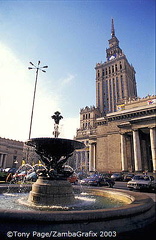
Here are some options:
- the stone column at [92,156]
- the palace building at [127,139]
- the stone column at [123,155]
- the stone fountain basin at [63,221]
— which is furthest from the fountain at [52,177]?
the stone column at [92,156]

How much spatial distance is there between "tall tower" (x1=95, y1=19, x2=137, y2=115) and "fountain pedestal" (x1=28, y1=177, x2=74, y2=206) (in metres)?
85.9

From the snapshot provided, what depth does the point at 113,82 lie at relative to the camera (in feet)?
317

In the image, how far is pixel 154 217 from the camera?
5219 millimetres

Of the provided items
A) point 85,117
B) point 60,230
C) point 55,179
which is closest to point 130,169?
point 55,179

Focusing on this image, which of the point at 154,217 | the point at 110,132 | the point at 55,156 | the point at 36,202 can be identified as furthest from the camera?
the point at 110,132

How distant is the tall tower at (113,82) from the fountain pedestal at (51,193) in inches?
3382

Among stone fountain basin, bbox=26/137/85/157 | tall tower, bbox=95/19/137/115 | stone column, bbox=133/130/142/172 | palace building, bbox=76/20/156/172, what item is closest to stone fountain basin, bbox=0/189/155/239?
stone fountain basin, bbox=26/137/85/157

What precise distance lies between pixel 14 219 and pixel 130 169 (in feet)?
134

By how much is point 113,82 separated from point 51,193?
317ft

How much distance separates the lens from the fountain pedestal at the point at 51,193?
6.39 meters

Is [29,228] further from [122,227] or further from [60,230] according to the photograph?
A: [122,227]

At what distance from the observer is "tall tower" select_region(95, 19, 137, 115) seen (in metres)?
92.2

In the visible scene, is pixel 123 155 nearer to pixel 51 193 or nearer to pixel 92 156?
pixel 92 156

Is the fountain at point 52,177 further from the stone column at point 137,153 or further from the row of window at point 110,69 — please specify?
the row of window at point 110,69
